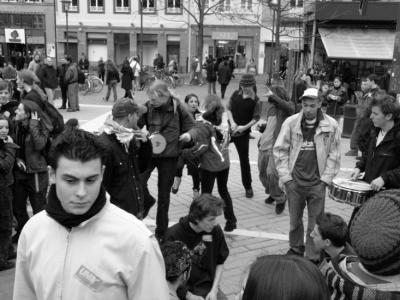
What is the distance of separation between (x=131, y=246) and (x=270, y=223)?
4.35m

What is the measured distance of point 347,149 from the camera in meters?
10.7

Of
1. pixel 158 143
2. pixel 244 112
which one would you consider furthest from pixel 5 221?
pixel 244 112

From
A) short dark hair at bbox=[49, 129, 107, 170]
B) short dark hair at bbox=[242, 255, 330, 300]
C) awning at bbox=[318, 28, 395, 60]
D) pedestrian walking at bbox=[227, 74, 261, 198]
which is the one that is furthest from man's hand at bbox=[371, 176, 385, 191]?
awning at bbox=[318, 28, 395, 60]

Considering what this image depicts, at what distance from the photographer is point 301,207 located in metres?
4.82

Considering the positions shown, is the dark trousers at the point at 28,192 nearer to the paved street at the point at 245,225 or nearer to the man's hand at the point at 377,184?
the paved street at the point at 245,225

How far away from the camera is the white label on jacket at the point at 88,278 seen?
6.25 feet

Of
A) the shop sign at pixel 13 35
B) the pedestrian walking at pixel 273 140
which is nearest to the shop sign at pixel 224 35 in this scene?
the shop sign at pixel 13 35

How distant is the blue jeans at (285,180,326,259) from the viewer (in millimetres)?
4691

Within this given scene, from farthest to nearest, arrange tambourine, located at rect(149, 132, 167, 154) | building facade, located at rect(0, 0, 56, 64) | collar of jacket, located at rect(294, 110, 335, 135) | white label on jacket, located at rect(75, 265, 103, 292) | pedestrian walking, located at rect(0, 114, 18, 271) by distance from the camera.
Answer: building facade, located at rect(0, 0, 56, 64) < tambourine, located at rect(149, 132, 167, 154) < collar of jacket, located at rect(294, 110, 335, 135) < pedestrian walking, located at rect(0, 114, 18, 271) < white label on jacket, located at rect(75, 265, 103, 292)

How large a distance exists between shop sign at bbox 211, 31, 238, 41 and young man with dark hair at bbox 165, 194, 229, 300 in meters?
37.8

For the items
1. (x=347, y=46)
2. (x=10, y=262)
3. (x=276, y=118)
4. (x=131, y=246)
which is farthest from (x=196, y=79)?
(x=131, y=246)

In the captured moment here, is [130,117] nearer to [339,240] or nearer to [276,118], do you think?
[339,240]

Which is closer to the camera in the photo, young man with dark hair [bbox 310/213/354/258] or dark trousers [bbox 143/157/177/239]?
young man with dark hair [bbox 310/213/354/258]

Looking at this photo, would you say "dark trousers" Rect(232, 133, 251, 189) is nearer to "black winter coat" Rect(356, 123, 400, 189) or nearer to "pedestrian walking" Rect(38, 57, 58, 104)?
"black winter coat" Rect(356, 123, 400, 189)
